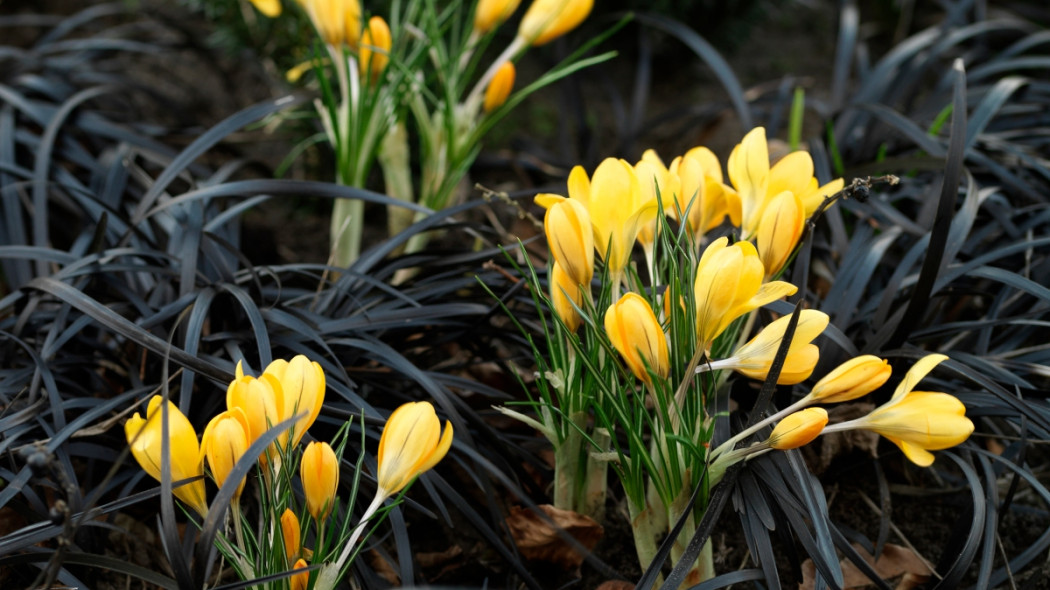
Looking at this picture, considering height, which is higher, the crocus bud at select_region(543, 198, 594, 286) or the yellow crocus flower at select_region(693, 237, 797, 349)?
the crocus bud at select_region(543, 198, 594, 286)

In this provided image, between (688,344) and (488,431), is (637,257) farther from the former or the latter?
(688,344)

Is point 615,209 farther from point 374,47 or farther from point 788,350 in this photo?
point 374,47

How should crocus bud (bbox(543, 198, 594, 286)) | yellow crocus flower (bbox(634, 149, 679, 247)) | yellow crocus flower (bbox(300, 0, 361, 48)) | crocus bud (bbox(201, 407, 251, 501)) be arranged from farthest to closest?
yellow crocus flower (bbox(300, 0, 361, 48)), yellow crocus flower (bbox(634, 149, 679, 247)), crocus bud (bbox(543, 198, 594, 286)), crocus bud (bbox(201, 407, 251, 501))

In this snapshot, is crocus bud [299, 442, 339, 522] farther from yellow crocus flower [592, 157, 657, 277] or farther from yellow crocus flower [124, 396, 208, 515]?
yellow crocus flower [592, 157, 657, 277]

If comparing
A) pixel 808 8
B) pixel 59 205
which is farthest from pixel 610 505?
pixel 808 8

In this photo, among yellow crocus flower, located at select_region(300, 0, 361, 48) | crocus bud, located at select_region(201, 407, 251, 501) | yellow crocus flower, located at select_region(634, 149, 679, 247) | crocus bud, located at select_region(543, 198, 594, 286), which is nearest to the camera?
crocus bud, located at select_region(201, 407, 251, 501)

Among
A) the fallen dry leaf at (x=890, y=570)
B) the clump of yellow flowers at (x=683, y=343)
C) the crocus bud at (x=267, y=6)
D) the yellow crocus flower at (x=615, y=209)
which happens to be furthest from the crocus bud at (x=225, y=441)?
the crocus bud at (x=267, y=6)

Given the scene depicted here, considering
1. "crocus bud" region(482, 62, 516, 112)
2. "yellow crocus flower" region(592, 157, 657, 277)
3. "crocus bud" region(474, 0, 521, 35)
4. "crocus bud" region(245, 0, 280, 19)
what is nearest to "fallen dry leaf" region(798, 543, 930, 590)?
"yellow crocus flower" region(592, 157, 657, 277)

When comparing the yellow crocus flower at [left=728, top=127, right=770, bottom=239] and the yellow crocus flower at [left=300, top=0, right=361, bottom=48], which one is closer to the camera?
the yellow crocus flower at [left=728, top=127, right=770, bottom=239]

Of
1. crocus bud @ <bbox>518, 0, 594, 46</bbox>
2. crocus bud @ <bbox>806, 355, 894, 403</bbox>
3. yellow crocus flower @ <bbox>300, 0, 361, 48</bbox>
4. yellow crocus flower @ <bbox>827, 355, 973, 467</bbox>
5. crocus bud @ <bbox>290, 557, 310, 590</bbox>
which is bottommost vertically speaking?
crocus bud @ <bbox>290, 557, 310, 590</bbox>
